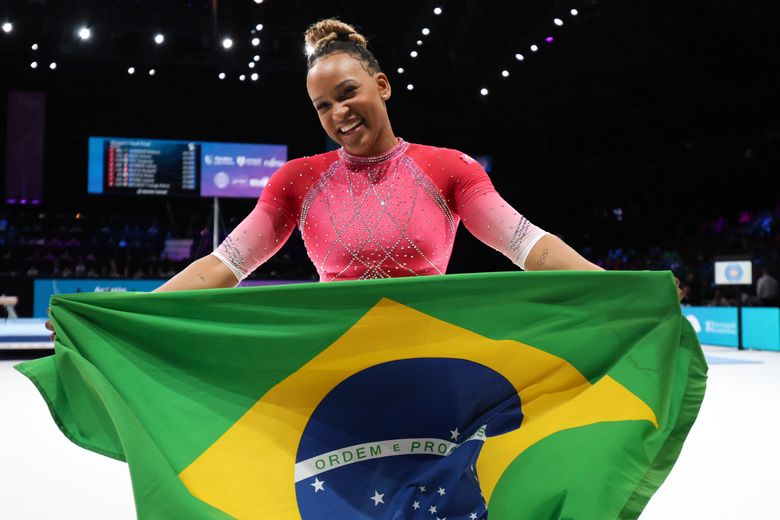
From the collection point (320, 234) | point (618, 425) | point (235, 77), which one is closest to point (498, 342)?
point (618, 425)

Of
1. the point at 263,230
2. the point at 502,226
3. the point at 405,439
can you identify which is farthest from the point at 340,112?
the point at 405,439

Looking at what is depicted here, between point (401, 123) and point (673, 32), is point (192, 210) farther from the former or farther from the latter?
point (673, 32)

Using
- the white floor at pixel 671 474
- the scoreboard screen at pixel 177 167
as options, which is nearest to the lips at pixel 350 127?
the white floor at pixel 671 474

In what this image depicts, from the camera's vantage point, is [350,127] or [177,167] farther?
[177,167]

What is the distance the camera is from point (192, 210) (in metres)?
15.0

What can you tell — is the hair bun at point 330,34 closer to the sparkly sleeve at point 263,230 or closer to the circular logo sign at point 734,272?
the sparkly sleeve at point 263,230

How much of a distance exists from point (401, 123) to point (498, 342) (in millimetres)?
14276

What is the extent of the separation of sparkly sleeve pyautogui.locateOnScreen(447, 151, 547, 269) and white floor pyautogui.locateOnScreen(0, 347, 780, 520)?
1.24 metres

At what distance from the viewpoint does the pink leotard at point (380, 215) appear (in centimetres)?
179

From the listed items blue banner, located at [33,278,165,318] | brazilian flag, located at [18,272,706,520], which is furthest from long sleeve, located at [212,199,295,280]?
blue banner, located at [33,278,165,318]

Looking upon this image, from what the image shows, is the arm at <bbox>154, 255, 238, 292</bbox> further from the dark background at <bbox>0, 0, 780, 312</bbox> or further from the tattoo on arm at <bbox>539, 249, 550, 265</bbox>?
the dark background at <bbox>0, 0, 780, 312</bbox>

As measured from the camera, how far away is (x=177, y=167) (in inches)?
474

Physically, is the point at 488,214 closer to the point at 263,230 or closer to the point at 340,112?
the point at 340,112

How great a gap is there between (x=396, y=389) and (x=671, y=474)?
1.96 metres
